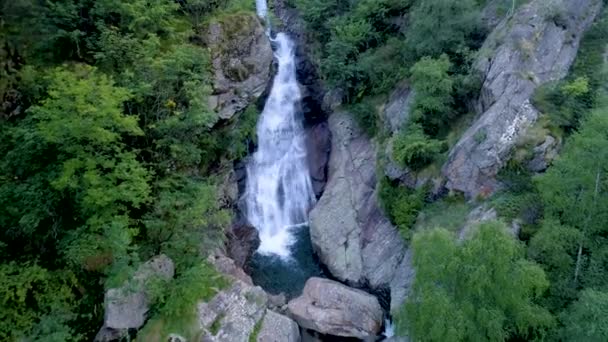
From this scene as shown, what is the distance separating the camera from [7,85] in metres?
16.9

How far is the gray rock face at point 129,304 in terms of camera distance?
14.9 m

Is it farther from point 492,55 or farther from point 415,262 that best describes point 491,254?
point 492,55

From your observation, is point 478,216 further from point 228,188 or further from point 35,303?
point 35,303

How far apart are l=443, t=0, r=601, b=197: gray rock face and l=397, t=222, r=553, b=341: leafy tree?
6.00 metres

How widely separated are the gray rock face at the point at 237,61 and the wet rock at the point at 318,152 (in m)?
4.51

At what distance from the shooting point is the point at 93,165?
1442cm

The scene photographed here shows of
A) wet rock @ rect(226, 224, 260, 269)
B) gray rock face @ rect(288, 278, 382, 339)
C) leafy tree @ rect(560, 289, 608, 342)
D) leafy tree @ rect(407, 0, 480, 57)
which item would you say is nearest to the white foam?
wet rock @ rect(226, 224, 260, 269)

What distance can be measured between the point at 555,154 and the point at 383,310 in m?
8.51

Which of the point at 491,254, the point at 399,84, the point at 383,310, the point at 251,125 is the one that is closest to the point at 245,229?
the point at 251,125

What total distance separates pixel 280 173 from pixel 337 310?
9.95 meters

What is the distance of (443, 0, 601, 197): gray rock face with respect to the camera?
17.3 metres

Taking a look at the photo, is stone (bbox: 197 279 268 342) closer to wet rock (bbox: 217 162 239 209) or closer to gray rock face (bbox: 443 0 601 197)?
wet rock (bbox: 217 162 239 209)

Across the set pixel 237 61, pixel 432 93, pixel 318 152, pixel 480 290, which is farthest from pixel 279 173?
pixel 480 290

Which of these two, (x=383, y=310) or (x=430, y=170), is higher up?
(x=430, y=170)
